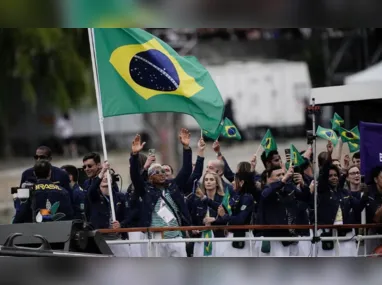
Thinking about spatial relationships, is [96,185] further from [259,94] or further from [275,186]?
[259,94]

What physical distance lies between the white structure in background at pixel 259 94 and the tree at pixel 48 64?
337 cm

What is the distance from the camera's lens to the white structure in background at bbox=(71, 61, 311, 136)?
897 inches

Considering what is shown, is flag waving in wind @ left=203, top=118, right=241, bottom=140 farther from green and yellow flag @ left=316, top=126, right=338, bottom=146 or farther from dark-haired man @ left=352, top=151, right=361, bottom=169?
dark-haired man @ left=352, top=151, right=361, bottom=169

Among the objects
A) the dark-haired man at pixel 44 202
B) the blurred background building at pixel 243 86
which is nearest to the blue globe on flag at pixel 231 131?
the dark-haired man at pixel 44 202

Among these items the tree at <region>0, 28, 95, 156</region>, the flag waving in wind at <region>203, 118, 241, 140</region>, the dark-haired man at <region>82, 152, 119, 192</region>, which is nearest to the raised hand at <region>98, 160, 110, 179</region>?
the dark-haired man at <region>82, 152, 119, 192</region>

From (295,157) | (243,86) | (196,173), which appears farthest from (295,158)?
(243,86)

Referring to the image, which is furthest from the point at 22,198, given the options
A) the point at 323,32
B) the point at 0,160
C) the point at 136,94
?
the point at 323,32

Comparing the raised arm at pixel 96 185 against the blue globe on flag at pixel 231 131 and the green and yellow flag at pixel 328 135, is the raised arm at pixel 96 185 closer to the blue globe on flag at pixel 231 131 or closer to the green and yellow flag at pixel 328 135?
the blue globe on flag at pixel 231 131

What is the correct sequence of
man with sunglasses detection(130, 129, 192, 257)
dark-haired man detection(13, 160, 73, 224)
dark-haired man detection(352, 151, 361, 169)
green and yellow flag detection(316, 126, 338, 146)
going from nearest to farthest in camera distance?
1. dark-haired man detection(13, 160, 73, 224)
2. man with sunglasses detection(130, 129, 192, 257)
3. green and yellow flag detection(316, 126, 338, 146)
4. dark-haired man detection(352, 151, 361, 169)

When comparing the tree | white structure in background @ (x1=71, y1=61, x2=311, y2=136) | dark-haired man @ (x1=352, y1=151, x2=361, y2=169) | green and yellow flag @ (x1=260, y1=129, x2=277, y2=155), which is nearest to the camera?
green and yellow flag @ (x1=260, y1=129, x2=277, y2=155)

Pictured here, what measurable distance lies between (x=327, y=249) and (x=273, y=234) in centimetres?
47

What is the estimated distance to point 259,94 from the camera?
24.1 meters

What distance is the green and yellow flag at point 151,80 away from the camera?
9.88m

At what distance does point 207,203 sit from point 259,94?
1444cm
